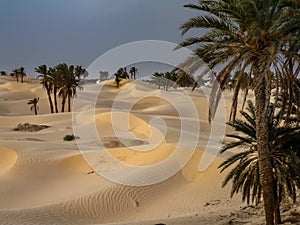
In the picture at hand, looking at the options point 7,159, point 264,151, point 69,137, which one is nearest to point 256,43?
point 264,151

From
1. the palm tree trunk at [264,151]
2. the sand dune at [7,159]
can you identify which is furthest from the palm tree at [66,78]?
the palm tree trunk at [264,151]

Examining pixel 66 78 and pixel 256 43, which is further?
pixel 66 78

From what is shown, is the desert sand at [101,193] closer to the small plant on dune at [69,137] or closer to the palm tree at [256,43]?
the palm tree at [256,43]

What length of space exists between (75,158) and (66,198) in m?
5.98

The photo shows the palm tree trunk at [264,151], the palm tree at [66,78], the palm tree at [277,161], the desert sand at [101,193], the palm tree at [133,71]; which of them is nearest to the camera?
the palm tree trunk at [264,151]

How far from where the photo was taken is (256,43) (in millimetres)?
9867

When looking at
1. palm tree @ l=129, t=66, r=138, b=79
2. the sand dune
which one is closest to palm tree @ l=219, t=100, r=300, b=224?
the sand dune

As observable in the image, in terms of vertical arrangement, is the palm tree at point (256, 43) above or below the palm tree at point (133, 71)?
below

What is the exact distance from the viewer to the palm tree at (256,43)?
9242 millimetres

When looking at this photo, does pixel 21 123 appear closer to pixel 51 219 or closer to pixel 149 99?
pixel 149 99

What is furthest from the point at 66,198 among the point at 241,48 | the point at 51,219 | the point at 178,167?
the point at 241,48

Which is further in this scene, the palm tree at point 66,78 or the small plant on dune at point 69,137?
the palm tree at point 66,78

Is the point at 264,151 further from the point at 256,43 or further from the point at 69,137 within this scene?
the point at 69,137

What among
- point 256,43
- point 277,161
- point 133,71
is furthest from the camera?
point 133,71
